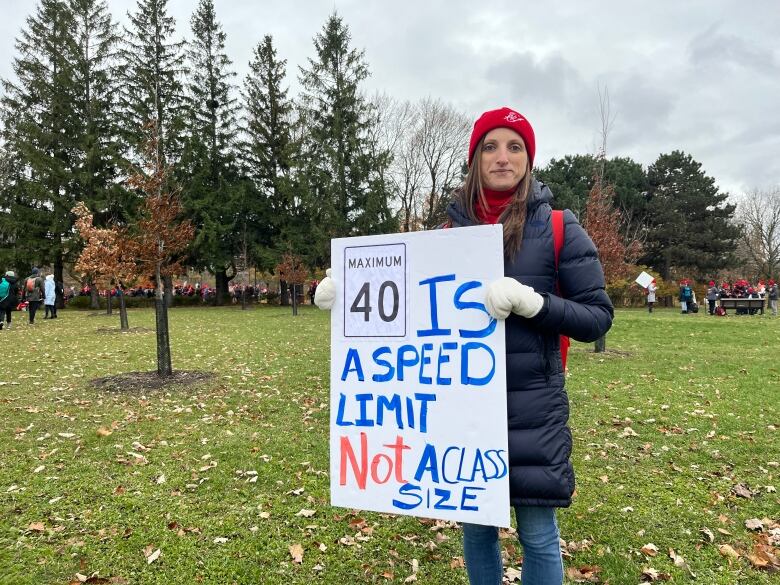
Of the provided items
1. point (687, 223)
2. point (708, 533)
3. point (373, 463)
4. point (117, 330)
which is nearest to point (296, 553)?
point (373, 463)

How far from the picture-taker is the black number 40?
2.22 m

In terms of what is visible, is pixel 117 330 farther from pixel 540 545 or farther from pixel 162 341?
pixel 540 545

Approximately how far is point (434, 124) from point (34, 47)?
26.0m

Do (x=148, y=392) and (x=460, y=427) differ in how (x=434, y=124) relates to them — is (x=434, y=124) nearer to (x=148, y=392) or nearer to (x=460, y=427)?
(x=148, y=392)

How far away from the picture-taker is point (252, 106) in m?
36.9

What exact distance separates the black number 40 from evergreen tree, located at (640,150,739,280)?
143 ft

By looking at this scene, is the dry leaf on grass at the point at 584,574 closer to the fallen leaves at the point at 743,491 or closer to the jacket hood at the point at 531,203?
the fallen leaves at the point at 743,491

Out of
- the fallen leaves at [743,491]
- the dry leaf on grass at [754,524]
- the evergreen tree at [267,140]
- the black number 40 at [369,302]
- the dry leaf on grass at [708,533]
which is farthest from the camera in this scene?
the evergreen tree at [267,140]

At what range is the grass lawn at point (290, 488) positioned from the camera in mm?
3240

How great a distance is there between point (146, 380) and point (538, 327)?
7.88 m

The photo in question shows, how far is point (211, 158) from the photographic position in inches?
1404

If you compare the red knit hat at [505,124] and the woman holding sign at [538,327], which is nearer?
the woman holding sign at [538,327]

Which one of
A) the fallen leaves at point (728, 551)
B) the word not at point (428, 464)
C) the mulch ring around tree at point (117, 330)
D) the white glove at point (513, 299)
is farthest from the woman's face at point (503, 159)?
the mulch ring around tree at point (117, 330)

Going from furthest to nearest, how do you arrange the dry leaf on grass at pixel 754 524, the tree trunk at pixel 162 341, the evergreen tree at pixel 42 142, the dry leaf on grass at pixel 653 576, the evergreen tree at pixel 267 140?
the evergreen tree at pixel 267 140
the evergreen tree at pixel 42 142
the tree trunk at pixel 162 341
the dry leaf on grass at pixel 754 524
the dry leaf on grass at pixel 653 576
